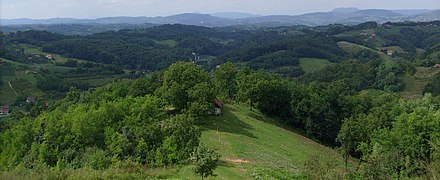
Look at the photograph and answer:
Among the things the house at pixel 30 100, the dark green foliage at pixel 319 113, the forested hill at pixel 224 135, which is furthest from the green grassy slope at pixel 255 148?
the house at pixel 30 100

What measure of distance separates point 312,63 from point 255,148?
159295 mm

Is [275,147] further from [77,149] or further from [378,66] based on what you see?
[378,66]

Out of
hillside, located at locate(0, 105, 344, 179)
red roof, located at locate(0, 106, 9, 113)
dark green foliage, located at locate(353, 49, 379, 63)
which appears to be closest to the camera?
hillside, located at locate(0, 105, 344, 179)

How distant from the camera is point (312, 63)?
188 metres

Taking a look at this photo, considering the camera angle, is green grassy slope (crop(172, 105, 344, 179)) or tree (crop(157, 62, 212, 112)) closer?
green grassy slope (crop(172, 105, 344, 179))

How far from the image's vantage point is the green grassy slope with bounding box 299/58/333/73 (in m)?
179

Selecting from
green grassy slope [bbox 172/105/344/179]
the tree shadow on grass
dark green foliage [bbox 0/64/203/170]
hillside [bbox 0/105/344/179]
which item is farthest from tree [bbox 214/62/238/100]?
dark green foliage [bbox 0/64/203/170]

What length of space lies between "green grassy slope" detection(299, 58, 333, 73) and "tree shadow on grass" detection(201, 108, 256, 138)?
135101mm

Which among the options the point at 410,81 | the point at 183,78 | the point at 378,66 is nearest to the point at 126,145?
the point at 183,78

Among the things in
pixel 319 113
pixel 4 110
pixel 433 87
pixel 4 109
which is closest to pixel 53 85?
pixel 4 109

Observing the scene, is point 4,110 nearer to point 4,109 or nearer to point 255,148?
point 4,109

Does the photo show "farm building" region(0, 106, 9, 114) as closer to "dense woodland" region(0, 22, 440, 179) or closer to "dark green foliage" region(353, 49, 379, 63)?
"dense woodland" region(0, 22, 440, 179)

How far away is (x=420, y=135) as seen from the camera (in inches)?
1390

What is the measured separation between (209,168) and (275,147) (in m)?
18.9
